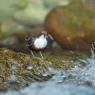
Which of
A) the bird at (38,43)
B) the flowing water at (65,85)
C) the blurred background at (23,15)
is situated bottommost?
the flowing water at (65,85)

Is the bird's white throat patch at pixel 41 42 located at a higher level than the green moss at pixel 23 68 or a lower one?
higher

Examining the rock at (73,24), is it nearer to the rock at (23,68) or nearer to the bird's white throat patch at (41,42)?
the bird's white throat patch at (41,42)

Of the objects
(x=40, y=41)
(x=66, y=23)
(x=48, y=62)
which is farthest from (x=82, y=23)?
(x=48, y=62)

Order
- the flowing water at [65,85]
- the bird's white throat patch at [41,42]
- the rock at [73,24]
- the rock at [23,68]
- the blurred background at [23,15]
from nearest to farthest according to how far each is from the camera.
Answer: the rock at [23,68], the flowing water at [65,85], the bird's white throat patch at [41,42], the rock at [73,24], the blurred background at [23,15]

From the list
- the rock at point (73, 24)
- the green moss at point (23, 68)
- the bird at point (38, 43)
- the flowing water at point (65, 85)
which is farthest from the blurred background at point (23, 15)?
the flowing water at point (65, 85)

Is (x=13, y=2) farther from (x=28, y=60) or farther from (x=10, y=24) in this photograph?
(x=28, y=60)

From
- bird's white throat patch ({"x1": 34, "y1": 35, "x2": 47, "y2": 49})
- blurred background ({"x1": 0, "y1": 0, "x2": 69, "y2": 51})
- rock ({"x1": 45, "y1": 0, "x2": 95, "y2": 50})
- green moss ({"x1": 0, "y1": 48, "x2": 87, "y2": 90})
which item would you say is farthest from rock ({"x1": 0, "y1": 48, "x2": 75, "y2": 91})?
blurred background ({"x1": 0, "y1": 0, "x2": 69, "y2": 51})
